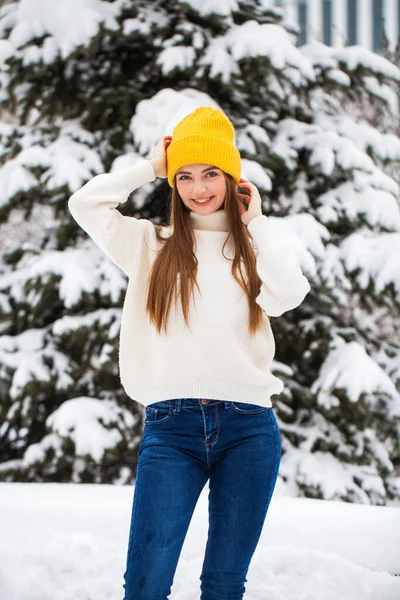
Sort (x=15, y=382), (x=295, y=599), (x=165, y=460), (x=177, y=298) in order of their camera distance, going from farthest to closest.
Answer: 1. (x=15, y=382)
2. (x=295, y=599)
3. (x=177, y=298)
4. (x=165, y=460)

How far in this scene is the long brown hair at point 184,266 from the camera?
1.77 metres

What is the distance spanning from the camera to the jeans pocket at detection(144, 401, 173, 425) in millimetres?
1696

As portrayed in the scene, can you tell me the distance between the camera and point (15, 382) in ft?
15.1

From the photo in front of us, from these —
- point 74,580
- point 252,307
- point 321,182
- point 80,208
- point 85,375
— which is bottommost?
point 85,375

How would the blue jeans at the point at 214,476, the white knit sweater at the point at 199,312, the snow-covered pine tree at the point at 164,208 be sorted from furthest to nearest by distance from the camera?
the snow-covered pine tree at the point at 164,208
the white knit sweater at the point at 199,312
the blue jeans at the point at 214,476

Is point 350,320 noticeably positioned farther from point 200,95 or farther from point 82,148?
point 82,148

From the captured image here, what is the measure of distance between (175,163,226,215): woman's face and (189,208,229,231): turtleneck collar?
0.9 inches

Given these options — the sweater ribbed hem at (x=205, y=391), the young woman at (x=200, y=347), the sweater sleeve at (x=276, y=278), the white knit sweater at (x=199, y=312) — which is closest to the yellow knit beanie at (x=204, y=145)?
the young woman at (x=200, y=347)

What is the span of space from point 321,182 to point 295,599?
3.52m

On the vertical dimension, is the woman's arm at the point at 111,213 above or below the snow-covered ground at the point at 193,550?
above

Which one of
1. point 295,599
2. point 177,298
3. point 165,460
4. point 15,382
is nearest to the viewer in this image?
point 165,460

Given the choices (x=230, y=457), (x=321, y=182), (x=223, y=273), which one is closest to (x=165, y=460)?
(x=230, y=457)

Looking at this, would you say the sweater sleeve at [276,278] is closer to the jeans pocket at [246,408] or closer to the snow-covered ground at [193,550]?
the jeans pocket at [246,408]

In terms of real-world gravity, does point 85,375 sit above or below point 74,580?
below
